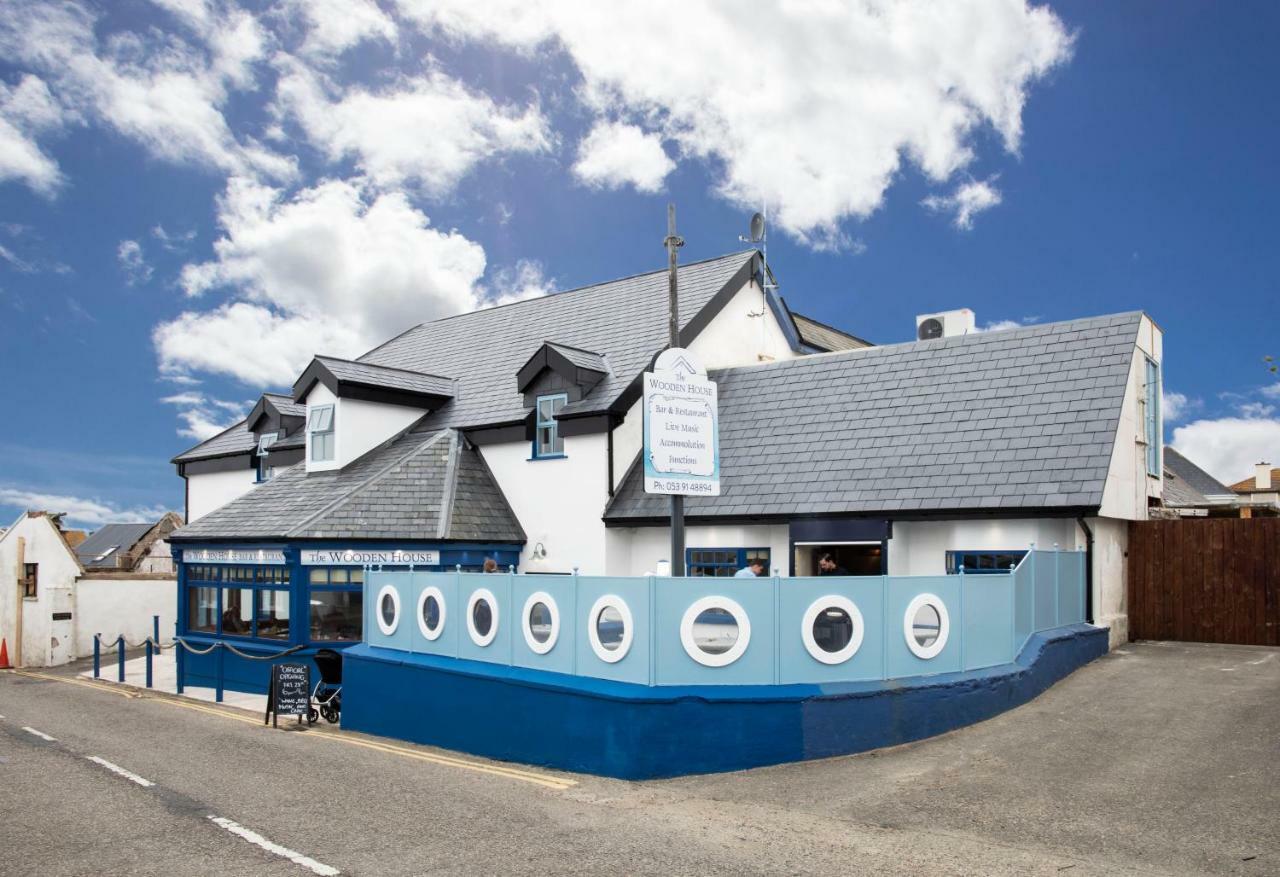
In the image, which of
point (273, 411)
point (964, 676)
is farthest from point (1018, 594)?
point (273, 411)

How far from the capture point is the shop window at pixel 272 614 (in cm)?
2058

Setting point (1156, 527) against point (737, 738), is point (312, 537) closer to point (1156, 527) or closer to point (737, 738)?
point (737, 738)

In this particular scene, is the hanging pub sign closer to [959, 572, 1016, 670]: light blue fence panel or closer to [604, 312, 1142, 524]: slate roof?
[959, 572, 1016, 670]: light blue fence panel

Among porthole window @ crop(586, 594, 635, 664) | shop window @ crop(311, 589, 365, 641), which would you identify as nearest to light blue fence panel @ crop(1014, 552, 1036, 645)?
porthole window @ crop(586, 594, 635, 664)

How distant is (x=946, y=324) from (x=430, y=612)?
1640 centimetres

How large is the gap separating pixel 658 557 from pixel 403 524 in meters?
5.46

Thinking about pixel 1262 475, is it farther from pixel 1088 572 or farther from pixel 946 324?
pixel 1088 572

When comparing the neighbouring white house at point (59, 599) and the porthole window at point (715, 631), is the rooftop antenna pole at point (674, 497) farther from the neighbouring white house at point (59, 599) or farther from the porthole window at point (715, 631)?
the neighbouring white house at point (59, 599)

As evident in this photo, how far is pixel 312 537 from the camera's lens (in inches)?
774

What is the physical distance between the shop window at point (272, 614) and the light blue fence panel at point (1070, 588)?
14528 millimetres

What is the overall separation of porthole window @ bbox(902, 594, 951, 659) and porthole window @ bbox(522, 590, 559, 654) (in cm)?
421

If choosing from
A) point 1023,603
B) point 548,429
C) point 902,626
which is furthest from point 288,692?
point 1023,603

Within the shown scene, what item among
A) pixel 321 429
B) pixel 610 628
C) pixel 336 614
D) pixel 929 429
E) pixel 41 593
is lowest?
pixel 41 593

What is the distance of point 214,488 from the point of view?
107 ft
